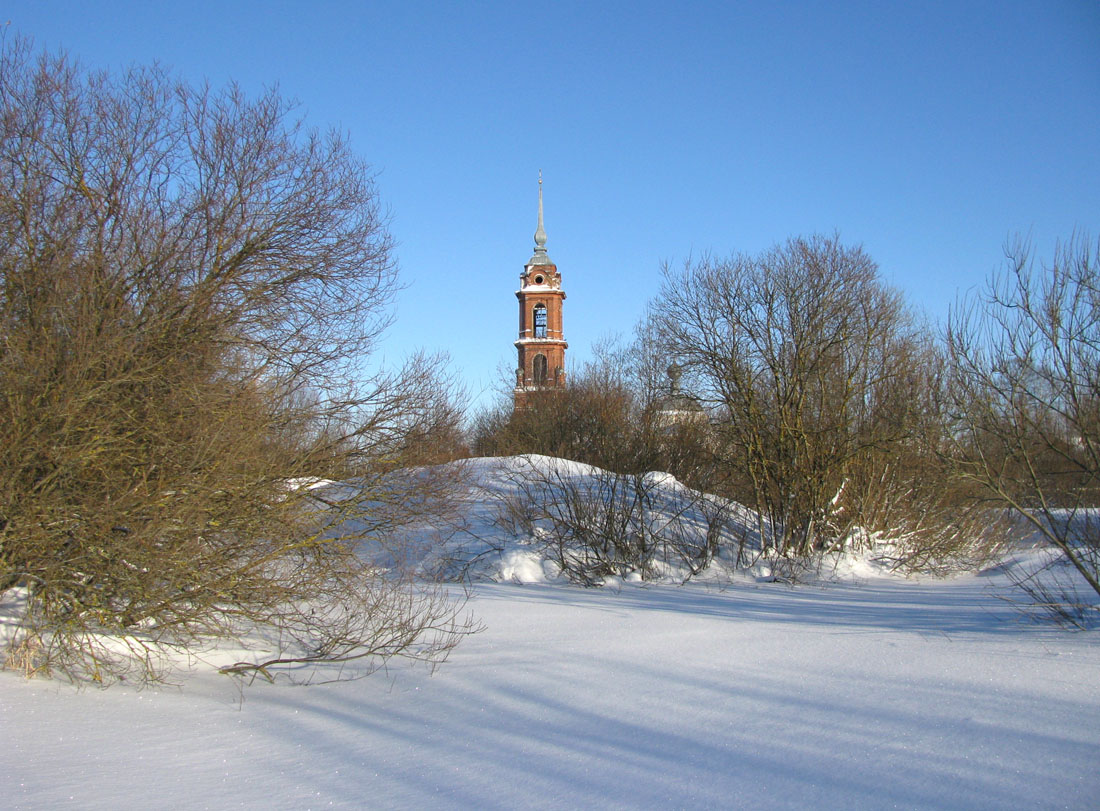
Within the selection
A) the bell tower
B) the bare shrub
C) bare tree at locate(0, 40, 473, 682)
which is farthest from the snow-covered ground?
the bell tower

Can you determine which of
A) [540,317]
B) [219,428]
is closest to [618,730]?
[219,428]

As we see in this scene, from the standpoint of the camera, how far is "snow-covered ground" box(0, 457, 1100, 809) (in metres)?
4.72

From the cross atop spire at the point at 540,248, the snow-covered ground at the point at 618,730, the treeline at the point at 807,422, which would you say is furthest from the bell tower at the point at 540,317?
the snow-covered ground at the point at 618,730

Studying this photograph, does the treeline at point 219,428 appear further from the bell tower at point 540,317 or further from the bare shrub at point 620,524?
Answer: the bell tower at point 540,317

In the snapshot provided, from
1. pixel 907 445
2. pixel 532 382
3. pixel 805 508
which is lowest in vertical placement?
pixel 805 508

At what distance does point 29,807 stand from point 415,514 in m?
7.56

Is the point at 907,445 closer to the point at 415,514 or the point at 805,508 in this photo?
the point at 805,508

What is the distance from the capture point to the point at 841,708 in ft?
20.1

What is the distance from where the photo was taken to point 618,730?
5.90m

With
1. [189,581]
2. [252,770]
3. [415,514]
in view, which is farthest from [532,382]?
[252,770]

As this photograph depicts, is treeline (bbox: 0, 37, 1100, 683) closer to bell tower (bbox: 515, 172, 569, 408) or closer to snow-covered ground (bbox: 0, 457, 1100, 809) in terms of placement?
snow-covered ground (bbox: 0, 457, 1100, 809)

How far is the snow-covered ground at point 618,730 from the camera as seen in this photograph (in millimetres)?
4723

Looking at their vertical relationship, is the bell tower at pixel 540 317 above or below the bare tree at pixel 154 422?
above

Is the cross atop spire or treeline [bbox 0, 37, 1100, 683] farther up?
the cross atop spire
